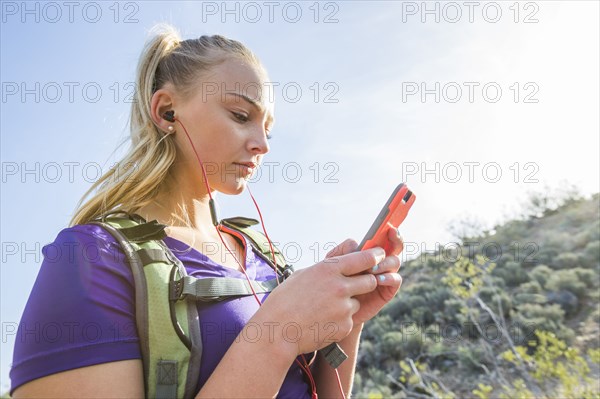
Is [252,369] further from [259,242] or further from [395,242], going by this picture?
[259,242]

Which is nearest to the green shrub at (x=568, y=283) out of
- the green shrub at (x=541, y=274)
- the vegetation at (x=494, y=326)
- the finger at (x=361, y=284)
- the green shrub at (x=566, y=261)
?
the vegetation at (x=494, y=326)

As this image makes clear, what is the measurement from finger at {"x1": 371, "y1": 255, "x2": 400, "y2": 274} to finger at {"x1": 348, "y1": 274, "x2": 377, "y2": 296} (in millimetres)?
72

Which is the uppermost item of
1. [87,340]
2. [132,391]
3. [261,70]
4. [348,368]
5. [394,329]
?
[261,70]

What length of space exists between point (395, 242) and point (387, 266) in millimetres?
118

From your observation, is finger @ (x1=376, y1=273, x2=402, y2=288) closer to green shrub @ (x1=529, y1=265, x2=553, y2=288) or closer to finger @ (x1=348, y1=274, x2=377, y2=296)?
finger @ (x1=348, y1=274, x2=377, y2=296)

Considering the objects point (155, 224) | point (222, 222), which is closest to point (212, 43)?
point (222, 222)

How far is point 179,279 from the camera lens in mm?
1310

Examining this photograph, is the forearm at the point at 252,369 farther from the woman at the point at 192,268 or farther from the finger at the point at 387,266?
the finger at the point at 387,266

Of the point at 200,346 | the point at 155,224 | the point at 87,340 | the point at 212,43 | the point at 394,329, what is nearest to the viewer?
the point at 87,340

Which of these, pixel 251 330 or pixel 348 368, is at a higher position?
pixel 251 330

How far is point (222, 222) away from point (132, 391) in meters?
0.99

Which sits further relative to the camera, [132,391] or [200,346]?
[200,346]

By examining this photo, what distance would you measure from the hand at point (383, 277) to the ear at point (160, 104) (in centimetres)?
78

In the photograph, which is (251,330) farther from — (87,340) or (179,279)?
(87,340)
